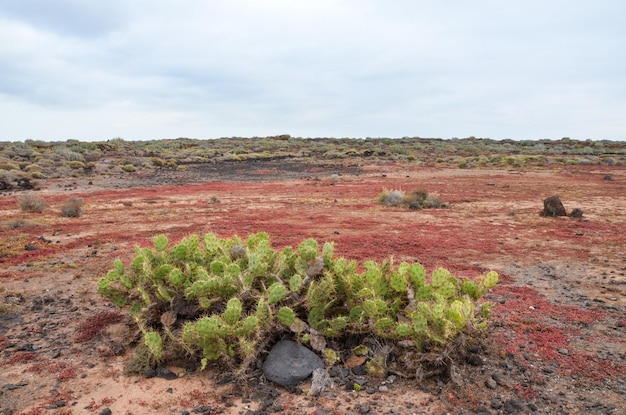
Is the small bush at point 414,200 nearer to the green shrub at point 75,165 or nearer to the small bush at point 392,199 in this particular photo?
the small bush at point 392,199

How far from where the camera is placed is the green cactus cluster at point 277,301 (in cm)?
507

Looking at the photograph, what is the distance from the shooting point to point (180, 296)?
6.05m

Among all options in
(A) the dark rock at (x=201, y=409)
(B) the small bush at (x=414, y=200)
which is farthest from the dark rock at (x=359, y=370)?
(B) the small bush at (x=414, y=200)

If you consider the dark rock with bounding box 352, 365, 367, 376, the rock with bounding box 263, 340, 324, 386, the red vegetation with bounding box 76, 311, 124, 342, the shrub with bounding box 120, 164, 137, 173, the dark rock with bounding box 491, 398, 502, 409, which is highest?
the shrub with bounding box 120, 164, 137, 173

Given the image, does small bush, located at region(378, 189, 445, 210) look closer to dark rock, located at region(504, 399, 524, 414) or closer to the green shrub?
dark rock, located at region(504, 399, 524, 414)

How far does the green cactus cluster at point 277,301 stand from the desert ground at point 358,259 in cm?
48

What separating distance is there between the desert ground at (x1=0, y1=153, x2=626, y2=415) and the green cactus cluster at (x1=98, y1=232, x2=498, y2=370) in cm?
48

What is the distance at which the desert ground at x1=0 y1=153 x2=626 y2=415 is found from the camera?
475 centimetres

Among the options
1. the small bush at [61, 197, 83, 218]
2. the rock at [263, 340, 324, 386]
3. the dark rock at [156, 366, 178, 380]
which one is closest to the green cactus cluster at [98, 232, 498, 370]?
the rock at [263, 340, 324, 386]

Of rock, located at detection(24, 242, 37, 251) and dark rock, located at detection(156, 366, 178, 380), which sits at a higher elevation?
rock, located at detection(24, 242, 37, 251)

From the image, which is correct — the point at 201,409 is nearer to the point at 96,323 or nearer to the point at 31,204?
the point at 96,323

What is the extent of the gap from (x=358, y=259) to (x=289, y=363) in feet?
18.2

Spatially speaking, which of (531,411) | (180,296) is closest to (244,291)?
(180,296)

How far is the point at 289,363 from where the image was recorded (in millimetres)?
5180
